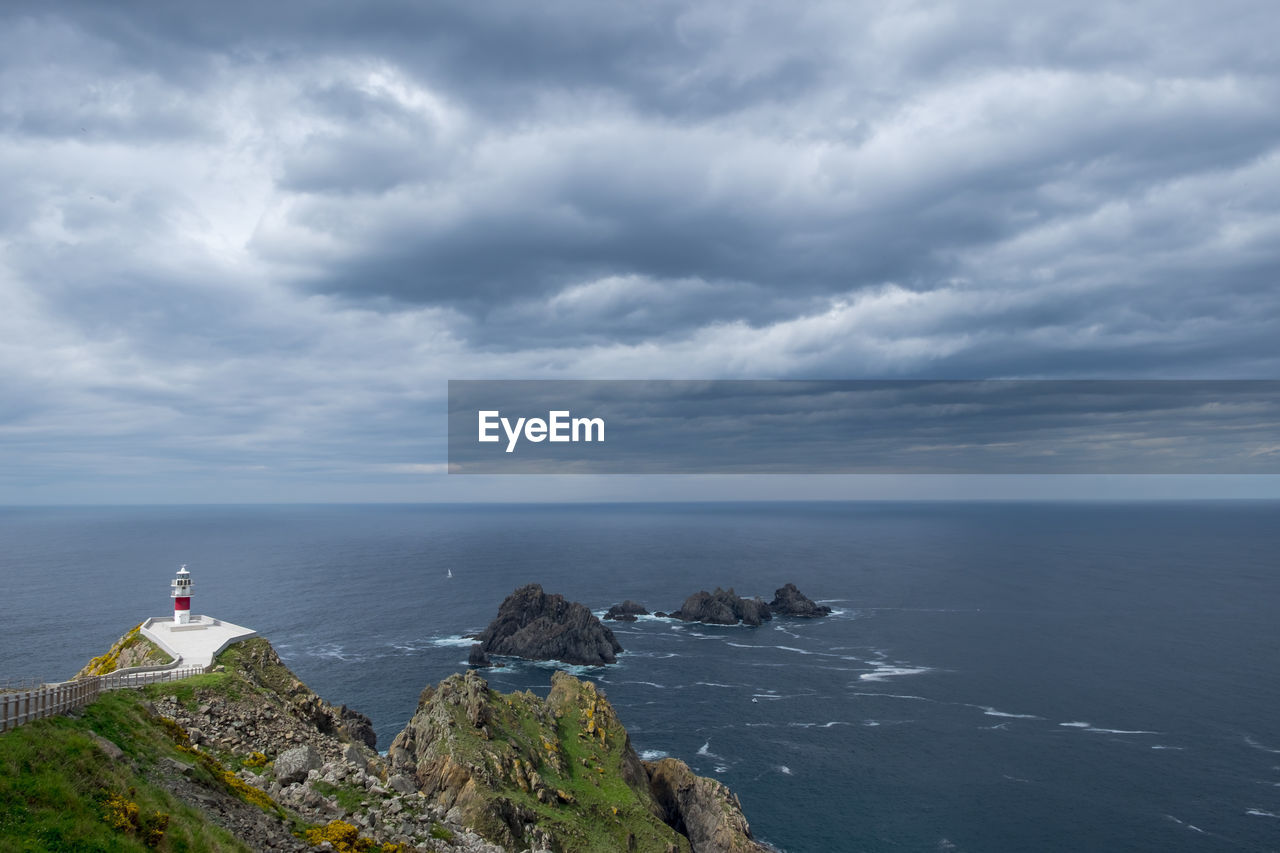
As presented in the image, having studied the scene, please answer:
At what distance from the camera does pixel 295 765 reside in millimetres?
34750

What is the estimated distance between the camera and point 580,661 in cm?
12825

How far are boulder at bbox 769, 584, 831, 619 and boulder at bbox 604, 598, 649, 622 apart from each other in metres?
32.7

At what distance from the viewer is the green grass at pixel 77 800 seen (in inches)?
788

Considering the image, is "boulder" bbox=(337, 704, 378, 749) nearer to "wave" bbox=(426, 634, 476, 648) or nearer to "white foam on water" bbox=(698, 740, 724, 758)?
"white foam on water" bbox=(698, 740, 724, 758)

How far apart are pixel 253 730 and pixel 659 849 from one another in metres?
30.4

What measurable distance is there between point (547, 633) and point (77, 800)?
116237 millimetres

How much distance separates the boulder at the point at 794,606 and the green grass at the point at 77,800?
154982 millimetres

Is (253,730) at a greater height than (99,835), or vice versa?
(99,835)

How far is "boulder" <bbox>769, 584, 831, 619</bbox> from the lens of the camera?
167250 mm

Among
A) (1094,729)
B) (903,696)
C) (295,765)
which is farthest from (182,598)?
(1094,729)

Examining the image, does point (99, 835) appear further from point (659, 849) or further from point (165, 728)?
point (659, 849)

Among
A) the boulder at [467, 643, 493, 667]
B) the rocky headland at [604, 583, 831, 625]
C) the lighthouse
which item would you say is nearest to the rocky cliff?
the lighthouse

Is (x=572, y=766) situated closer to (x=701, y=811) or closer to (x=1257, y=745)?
(x=701, y=811)

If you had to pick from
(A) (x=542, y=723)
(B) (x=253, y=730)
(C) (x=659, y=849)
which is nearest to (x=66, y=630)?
(A) (x=542, y=723)
